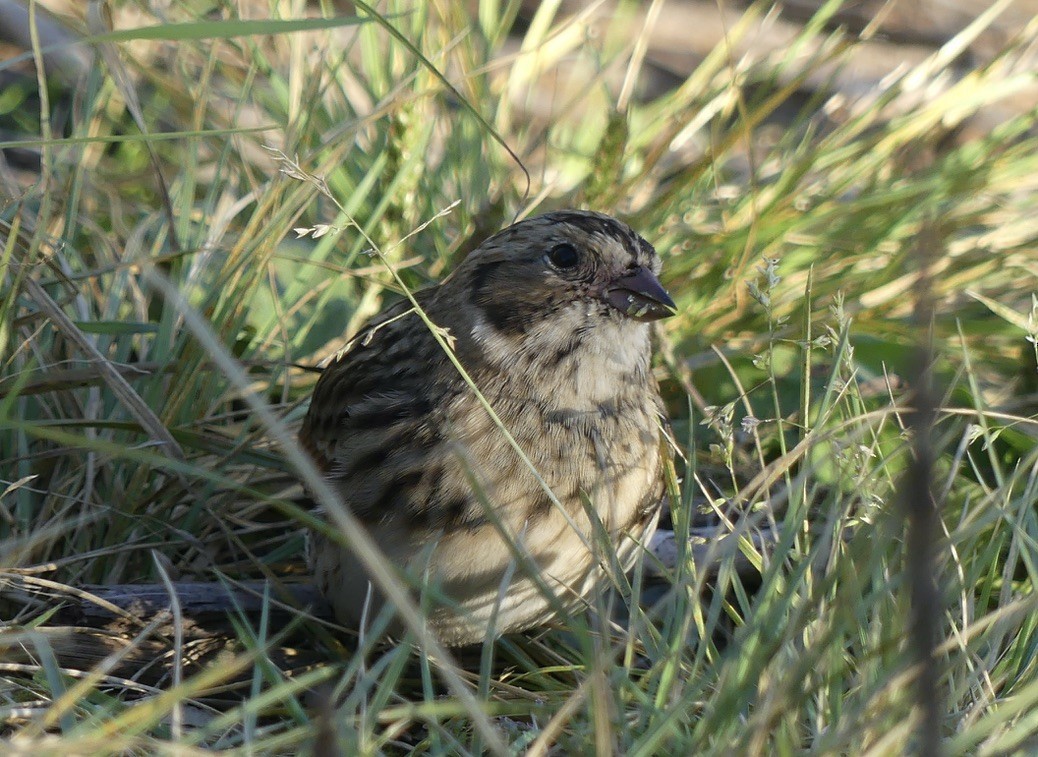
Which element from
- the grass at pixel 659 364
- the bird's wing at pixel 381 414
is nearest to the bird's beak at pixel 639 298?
the grass at pixel 659 364

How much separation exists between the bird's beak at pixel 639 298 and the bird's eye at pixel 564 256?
10 cm

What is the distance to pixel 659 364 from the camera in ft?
11.7

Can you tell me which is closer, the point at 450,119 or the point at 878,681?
the point at 878,681

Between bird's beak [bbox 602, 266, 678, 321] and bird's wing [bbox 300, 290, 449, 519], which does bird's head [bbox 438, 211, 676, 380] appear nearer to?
bird's beak [bbox 602, 266, 678, 321]

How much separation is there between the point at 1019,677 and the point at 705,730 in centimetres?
79

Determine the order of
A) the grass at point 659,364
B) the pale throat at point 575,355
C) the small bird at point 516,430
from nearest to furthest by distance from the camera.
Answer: the grass at point 659,364, the small bird at point 516,430, the pale throat at point 575,355

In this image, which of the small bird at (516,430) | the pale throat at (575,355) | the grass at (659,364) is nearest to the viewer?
the grass at (659,364)

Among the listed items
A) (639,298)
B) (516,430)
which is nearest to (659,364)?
(639,298)

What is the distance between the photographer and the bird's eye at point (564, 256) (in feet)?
8.87

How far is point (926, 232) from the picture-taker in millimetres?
1286

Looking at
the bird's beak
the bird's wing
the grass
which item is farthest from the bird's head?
the grass

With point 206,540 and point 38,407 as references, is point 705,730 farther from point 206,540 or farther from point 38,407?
point 38,407

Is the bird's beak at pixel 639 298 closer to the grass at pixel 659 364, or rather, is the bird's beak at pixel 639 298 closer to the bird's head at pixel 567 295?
the bird's head at pixel 567 295

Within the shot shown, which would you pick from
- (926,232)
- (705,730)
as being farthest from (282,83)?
(926,232)
